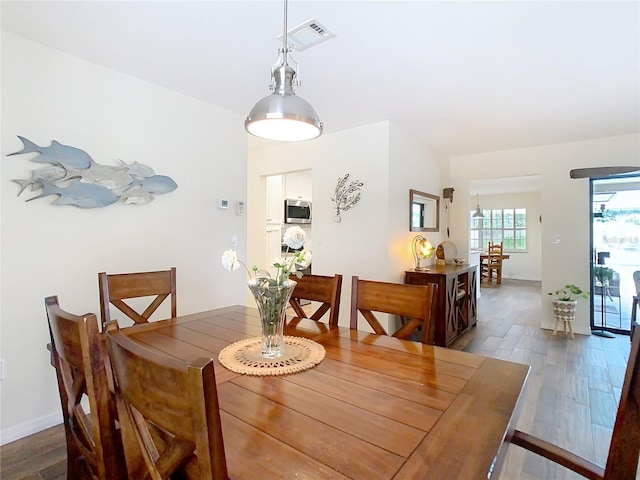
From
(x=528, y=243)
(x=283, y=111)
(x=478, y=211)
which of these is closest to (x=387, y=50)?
(x=283, y=111)

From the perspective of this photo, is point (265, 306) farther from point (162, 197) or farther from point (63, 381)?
point (162, 197)

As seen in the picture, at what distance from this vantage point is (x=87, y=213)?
239 centimetres

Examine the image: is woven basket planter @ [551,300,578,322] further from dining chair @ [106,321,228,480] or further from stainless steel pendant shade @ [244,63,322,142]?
dining chair @ [106,321,228,480]

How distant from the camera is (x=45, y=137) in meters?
2.18

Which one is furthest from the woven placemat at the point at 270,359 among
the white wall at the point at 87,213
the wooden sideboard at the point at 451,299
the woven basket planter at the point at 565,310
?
the woven basket planter at the point at 565,310

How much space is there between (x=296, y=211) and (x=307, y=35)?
355 centimetres

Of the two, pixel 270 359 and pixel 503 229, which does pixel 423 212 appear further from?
pixel 503 229

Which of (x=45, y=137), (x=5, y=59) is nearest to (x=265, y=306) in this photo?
(x=45, y=137)

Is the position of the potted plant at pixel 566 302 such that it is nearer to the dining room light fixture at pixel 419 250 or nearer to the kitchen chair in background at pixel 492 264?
the dining room light fixture at pixel 419 250

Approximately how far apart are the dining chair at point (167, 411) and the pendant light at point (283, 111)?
101cm

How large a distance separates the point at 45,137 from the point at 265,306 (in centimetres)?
198

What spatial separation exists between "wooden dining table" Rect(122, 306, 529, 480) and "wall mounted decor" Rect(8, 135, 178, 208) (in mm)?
1402

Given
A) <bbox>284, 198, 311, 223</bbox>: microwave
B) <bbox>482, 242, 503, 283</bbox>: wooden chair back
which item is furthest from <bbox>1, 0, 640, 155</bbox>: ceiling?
<bbox>482, 242, 503, 283</bbox>: wooden chair back

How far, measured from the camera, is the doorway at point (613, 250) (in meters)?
4.33
